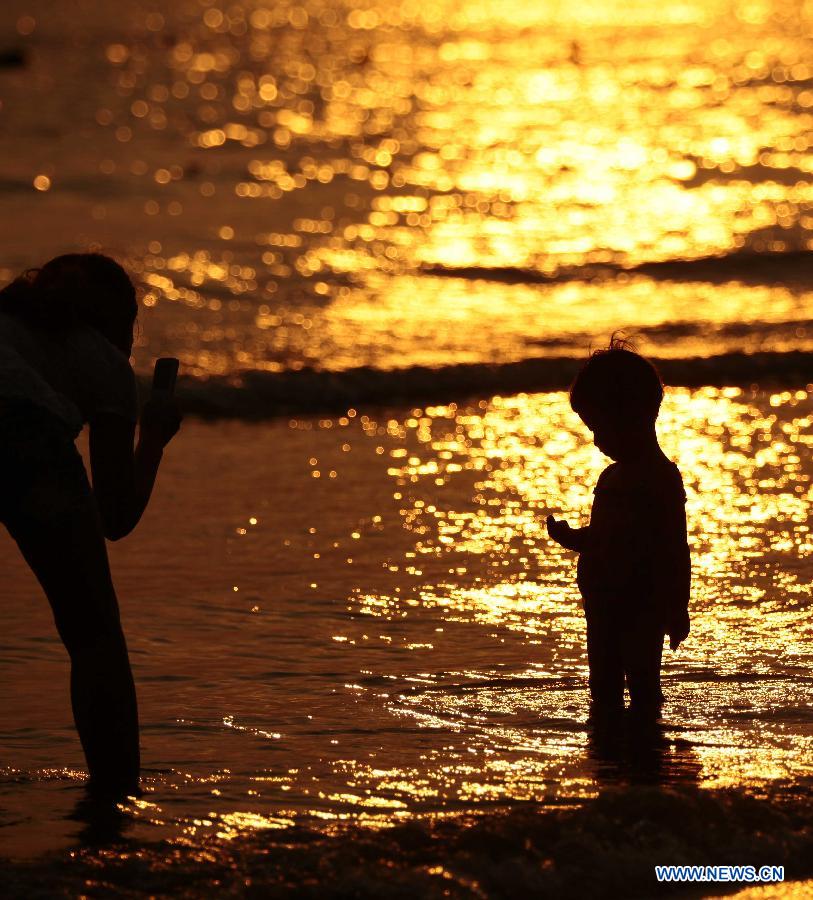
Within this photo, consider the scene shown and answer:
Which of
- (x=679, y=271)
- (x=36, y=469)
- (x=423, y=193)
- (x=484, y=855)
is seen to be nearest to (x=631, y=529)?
(x=484, y=855)

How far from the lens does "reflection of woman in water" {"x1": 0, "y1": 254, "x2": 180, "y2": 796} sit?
14.4ft

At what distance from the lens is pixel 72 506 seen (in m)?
4.41

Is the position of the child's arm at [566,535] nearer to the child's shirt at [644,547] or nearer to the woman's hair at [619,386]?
the child's shirt at [644,547]

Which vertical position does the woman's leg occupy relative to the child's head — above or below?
below

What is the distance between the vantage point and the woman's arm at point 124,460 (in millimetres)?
4414

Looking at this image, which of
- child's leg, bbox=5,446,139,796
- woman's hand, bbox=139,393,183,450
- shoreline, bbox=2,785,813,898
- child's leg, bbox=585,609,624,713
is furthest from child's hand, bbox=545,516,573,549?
child's leg, bbox=5,446,139,796

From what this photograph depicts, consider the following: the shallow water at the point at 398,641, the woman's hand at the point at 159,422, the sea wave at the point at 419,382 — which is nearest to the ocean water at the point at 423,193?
the sea wave at the point at 419,382

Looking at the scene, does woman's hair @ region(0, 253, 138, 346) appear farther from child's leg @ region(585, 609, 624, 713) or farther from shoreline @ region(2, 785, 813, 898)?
child's leg @ region(585, 609, 624, 713)

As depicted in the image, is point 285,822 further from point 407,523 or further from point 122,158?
point 122,158

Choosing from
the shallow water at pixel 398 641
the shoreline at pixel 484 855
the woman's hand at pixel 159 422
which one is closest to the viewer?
the shoreline at pixel 484 855

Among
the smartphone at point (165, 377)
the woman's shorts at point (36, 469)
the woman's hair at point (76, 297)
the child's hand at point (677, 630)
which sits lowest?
the child's hand at point (677, 630)

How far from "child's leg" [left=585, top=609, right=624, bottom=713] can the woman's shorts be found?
154cm

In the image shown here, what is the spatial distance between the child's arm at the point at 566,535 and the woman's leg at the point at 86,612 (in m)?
1.25

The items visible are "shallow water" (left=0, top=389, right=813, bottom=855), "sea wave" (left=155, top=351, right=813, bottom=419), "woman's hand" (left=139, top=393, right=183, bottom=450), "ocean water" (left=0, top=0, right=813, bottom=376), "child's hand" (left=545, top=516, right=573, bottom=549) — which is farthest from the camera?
"ocean water" (left=0, top=0, right=813, bottom=376)
